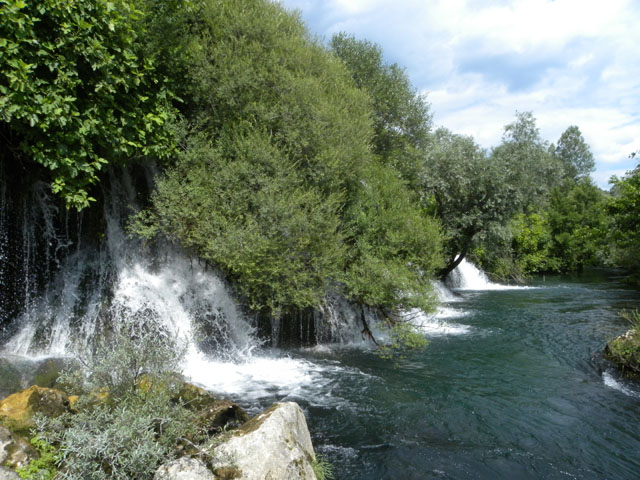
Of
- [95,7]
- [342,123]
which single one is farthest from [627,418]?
[95,7]

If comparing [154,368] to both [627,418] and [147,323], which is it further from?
[627,418]

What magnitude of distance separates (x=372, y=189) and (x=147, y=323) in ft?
29.2

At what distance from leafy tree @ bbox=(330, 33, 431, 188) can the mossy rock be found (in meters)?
14.7

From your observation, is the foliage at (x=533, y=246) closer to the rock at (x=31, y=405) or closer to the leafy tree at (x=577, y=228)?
the leafy tree at (x=577, y=228)

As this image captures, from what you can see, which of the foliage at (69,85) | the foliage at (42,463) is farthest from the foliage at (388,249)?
the foliage at (42,463)

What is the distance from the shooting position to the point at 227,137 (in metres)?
13.0

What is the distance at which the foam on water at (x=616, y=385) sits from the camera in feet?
31.5

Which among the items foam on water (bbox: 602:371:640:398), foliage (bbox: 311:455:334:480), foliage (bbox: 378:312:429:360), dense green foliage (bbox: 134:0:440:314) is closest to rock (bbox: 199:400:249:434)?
foliage (bbox: 311:455:334:480)

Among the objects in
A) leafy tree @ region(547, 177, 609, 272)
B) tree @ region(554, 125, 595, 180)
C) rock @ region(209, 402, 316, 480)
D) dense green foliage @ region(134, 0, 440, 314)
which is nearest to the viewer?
rock @ region(209, 402, 316, 480)

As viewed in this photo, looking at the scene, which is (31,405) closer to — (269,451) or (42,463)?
(42,463)

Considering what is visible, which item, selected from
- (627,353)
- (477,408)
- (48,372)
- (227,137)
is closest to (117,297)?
(48,372)

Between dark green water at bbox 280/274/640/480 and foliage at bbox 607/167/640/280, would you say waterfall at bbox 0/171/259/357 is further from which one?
foliage at bbox 607/167/640/280

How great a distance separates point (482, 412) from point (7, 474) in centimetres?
809

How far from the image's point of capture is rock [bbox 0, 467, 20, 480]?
443 centimetres
